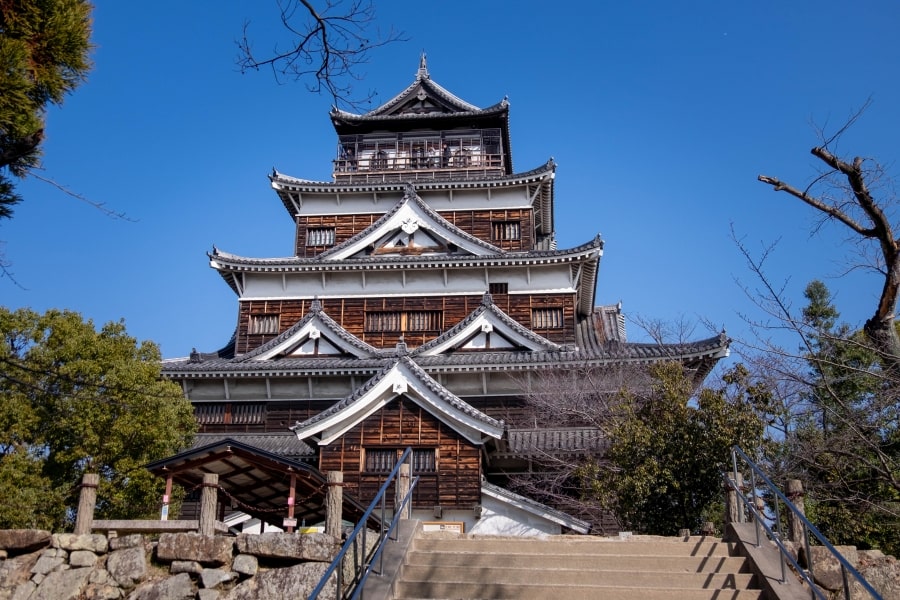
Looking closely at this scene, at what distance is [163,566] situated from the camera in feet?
30.4

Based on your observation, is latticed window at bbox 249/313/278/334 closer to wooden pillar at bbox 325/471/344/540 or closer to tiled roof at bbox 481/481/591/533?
tiled roof at bbox 481/481/591/533

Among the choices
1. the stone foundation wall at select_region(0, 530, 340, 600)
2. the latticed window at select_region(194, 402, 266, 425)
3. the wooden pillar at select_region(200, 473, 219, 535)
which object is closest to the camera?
the stone foundation wall at select_region(0, 530, 340, 600)

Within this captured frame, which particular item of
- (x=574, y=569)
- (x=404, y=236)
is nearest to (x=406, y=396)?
(x=404, y=236)

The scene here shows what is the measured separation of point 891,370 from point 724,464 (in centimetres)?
363

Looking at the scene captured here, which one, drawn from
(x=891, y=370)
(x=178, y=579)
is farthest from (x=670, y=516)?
(x=178, y=579)

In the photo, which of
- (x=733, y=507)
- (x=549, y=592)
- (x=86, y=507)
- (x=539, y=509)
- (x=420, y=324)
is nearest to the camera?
(x=549, y=592)

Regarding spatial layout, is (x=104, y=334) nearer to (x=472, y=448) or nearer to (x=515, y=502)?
(x=472, y=448)

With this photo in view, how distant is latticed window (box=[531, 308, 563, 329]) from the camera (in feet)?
79.8

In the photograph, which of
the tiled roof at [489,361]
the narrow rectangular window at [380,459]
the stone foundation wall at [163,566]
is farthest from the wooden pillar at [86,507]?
the tiled roof at [489,361]

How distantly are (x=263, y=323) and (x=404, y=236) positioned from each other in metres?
5.25

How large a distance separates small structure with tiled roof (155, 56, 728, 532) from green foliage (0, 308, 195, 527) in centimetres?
341

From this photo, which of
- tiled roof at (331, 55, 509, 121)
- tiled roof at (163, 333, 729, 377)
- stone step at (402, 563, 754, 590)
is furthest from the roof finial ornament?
stone step at (402, 563, 754, 590)

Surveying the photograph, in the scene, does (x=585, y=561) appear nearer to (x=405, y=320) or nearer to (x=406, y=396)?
(x=406, y=396)

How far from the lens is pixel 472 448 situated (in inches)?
720
